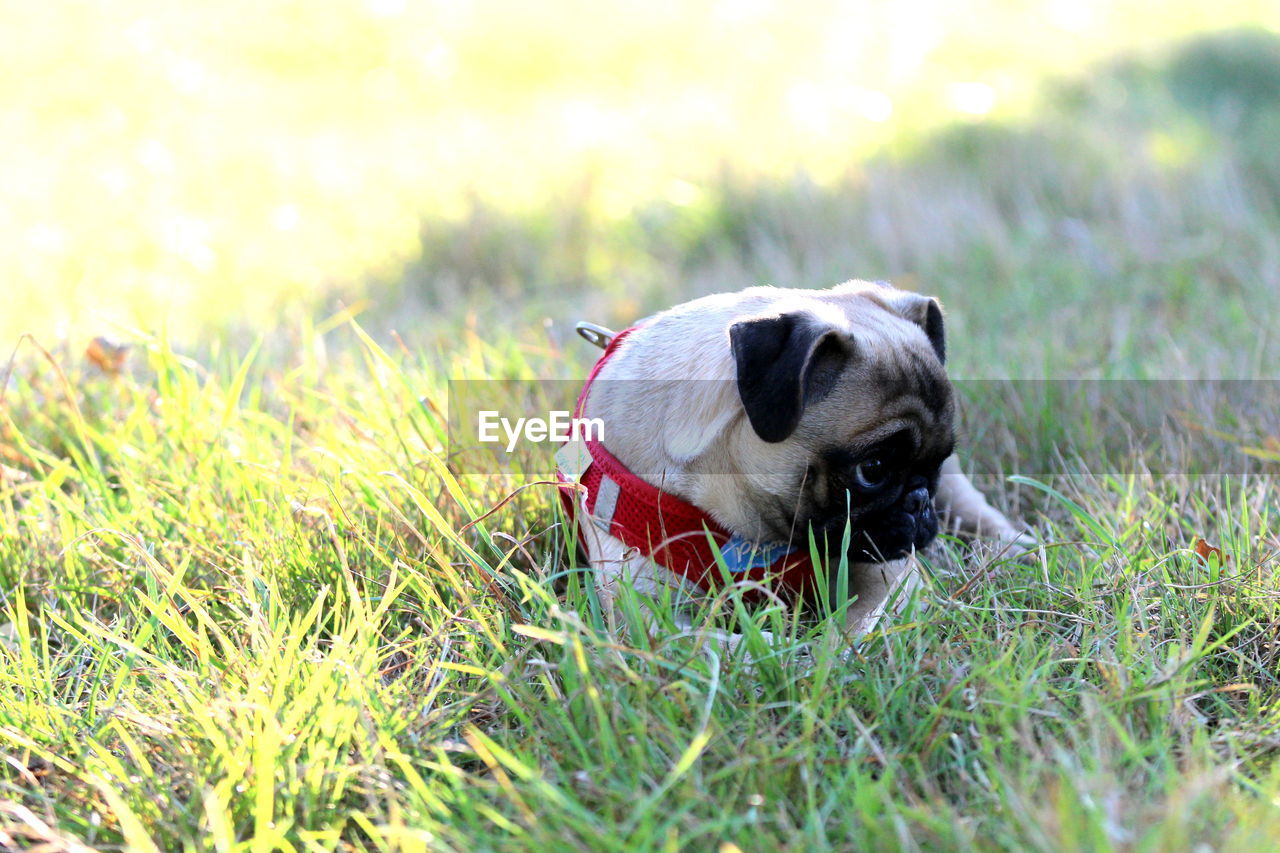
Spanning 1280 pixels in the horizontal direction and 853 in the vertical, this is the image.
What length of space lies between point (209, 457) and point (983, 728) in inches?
93.0

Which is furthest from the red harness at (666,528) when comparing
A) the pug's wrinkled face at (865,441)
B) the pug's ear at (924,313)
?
the pug's ear at (924,313)

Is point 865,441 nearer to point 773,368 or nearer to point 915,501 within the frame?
point 915,501

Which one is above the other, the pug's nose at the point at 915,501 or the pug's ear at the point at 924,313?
the pug's ear at the point at 924,313

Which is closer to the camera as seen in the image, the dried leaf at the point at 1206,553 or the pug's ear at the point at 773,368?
the pug's ear at the point at 773,368

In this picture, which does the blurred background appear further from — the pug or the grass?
the pug

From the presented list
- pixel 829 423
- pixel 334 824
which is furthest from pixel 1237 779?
pixel 334 824

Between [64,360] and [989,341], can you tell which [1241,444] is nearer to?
[989,341]

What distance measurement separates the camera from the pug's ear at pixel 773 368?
8.23 ft

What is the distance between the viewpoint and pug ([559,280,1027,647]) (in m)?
2.71

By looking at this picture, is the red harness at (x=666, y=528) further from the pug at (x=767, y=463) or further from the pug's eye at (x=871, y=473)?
the pug's eye at (x=871, y=473)

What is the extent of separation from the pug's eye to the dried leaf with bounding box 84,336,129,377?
273 centimetres
